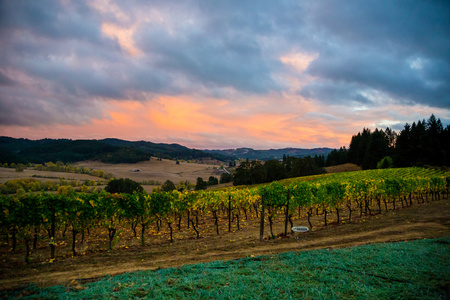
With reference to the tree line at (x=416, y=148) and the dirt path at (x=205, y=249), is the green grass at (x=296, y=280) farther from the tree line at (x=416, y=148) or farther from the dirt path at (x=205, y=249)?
the tree line at (x=416, y=148)

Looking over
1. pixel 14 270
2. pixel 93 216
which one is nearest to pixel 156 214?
pixel 93 216

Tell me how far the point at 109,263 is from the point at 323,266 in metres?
7.98

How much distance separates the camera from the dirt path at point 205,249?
7.69 meters

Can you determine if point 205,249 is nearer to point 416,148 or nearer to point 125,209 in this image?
point 125,209

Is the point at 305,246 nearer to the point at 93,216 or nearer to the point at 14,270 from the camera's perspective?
the point at 93,216

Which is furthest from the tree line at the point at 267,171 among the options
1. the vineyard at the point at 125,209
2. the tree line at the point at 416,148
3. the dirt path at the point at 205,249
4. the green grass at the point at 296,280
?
the green grass at the point at 296,280

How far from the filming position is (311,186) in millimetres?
16422

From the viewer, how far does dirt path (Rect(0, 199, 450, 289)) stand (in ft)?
25.2

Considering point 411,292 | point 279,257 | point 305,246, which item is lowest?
point 305,246

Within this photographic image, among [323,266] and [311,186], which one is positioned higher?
[311,186]

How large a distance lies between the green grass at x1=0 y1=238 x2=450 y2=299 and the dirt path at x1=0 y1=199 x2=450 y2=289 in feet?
5.48

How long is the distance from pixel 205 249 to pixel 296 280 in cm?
581

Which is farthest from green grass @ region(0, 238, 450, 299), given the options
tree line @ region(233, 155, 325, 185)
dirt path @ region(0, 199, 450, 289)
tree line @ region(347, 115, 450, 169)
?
tree line @ region(347, 115, 450, 169)

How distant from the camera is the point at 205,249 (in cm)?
1030
